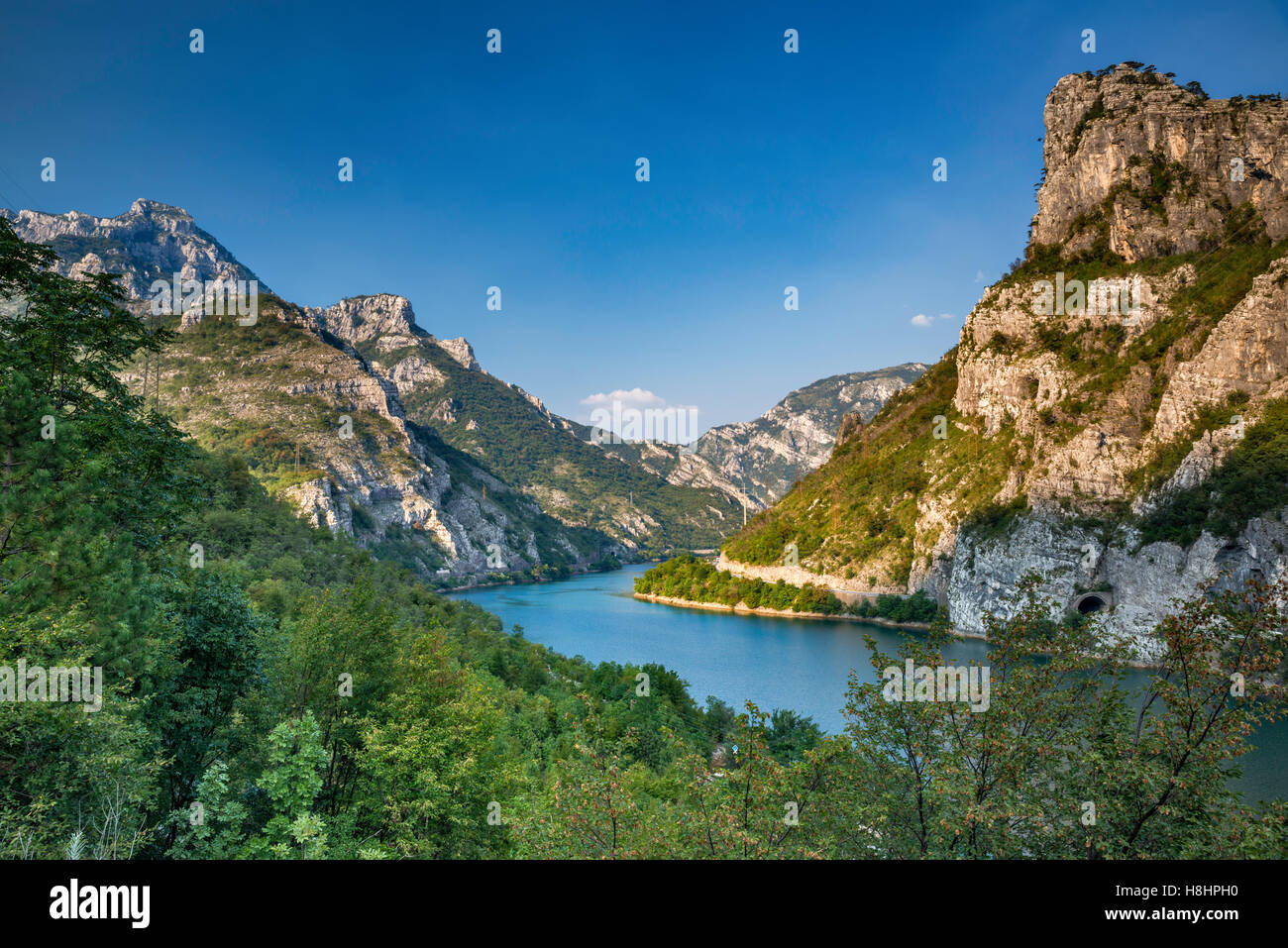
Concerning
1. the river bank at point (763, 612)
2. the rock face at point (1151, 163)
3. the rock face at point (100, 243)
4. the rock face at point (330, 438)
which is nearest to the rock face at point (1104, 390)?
the rock face at point (1151, 163)

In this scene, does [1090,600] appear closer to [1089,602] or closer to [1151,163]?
[1089,602]

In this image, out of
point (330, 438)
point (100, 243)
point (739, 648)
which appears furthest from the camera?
point (100, 243)

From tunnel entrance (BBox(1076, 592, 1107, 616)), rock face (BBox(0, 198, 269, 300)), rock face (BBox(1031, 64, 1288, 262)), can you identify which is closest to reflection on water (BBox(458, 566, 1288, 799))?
tunnel entrance (BBox(1076, 592, 1107, 616))

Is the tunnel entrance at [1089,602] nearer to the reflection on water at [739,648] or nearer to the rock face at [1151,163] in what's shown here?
the reflection on water at [739,648]

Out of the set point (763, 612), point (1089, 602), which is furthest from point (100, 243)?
point (1089, 602)

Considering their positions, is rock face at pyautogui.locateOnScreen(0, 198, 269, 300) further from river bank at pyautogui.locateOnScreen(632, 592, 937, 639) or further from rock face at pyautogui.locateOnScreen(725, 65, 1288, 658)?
rock face at pyautogui.locateOnScreen(725, 65, 1288, 658)
